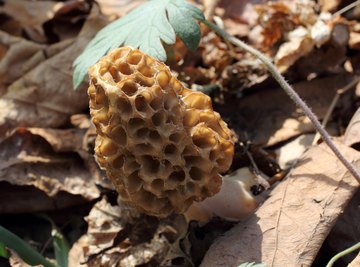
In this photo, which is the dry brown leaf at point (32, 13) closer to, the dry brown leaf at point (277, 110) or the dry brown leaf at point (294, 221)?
the dry brown leaf at point (277, 110)

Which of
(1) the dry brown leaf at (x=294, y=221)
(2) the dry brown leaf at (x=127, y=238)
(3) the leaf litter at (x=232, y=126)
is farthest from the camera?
(2) the dry brown leaf at (x=127, y=238)

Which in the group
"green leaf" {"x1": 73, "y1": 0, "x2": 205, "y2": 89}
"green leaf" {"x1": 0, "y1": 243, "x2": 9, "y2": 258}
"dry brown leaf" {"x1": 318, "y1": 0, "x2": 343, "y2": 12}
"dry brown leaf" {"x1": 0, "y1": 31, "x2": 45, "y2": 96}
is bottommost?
"green leaf" {"x1": 0, "y1": 243, "x2": 9, "y2": 258}

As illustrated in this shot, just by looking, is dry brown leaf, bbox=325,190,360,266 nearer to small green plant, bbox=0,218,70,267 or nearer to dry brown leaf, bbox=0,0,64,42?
small green plant, bbox=0,218,70,267

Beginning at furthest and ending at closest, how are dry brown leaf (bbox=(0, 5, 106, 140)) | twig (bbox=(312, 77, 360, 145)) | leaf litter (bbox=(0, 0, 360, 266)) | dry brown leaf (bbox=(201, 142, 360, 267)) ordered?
dry brown leaf (bbox=(0, 5, 106, 140)) → twig (bbox=(312, 77, 360, 145)) → leaf litter (bbox=(0, 0, 360, 266)) → dry brown leaf (bbox=(201, 142, 360, 267))

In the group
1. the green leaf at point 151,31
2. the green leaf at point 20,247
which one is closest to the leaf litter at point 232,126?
the green leaf at point 20,247

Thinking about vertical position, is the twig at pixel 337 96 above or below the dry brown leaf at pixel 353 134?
below

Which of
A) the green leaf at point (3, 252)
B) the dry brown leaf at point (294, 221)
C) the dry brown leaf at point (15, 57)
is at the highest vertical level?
the dry brown leaf at point (294, 221)

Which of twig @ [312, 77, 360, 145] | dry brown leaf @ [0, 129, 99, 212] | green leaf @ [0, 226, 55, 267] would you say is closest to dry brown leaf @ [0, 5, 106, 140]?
dry brown leaf @ [0, 129, 99, 212]

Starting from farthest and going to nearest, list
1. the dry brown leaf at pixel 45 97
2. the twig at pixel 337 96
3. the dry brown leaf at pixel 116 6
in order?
the dry brown leaf at pixel 116 6 → the dry brown leaf at pixel 45 97 → the twig at pixel 337 96
